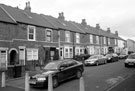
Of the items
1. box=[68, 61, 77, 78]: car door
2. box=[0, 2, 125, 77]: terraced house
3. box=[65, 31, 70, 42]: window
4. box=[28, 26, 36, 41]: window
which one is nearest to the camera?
box=[68, 61, 77, 78]: car door

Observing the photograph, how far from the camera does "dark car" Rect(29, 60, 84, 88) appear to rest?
853 centimetres

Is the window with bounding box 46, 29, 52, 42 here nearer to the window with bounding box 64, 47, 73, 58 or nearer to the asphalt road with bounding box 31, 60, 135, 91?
the window with bounding box 64, 47, 73, 58

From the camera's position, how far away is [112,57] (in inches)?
984

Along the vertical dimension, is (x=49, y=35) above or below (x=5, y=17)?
below

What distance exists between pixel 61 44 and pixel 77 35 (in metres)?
6.06

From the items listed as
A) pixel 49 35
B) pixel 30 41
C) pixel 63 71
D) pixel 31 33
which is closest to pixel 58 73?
pixel 63 71

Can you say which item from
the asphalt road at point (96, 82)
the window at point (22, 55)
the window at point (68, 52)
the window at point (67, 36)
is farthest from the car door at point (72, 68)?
the window at point (67, 36)

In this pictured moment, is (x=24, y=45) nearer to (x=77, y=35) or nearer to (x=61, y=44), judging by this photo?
(x=61, y=44)

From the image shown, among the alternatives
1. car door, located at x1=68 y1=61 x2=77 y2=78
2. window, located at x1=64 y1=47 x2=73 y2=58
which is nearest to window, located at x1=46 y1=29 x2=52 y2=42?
window, located at x1=64 y1=47 x2=73 y2=58

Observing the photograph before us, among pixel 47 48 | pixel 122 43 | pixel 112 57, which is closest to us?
pixel 47 48

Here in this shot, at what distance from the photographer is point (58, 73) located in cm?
923

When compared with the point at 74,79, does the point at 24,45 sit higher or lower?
higher

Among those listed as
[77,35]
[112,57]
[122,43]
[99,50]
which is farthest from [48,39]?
[122,43]

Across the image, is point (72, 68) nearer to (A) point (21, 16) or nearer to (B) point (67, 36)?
(A) point (21, 16)
